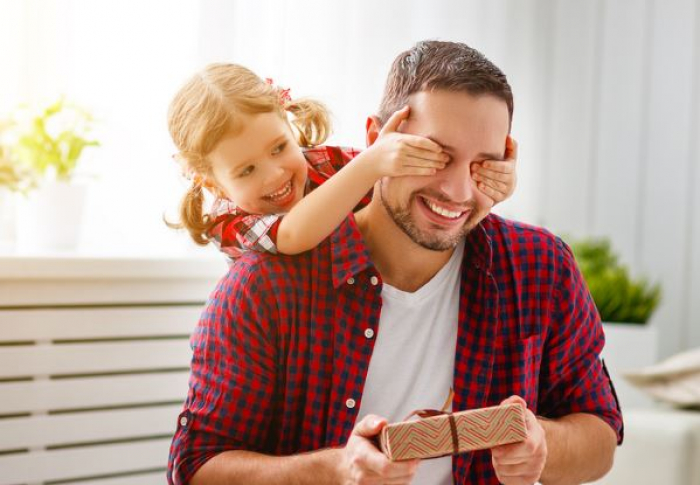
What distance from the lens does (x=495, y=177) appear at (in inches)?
50.9

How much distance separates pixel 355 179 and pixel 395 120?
0.38ft

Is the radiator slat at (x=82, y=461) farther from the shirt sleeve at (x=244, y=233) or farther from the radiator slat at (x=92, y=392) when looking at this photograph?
the shirt sleeve at (x=244, y=233)

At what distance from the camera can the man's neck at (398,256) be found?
142 cm

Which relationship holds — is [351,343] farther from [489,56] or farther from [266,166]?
[489,56]

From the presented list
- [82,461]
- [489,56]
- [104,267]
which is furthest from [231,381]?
[489,56]

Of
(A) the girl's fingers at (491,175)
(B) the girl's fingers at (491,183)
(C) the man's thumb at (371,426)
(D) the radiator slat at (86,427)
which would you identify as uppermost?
(A) the girl's fingers at (491,175)

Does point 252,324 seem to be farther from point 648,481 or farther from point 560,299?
point 648,481

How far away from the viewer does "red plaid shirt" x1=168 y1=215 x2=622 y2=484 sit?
1.33m

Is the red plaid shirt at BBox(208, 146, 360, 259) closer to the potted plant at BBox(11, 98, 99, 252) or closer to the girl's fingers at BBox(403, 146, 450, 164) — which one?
the girl's fingers at BBox(403, 146, 450, 164)

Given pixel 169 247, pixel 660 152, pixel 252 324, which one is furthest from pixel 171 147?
pixel 660 152

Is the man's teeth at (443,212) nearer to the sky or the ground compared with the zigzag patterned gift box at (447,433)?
nearer to the sky

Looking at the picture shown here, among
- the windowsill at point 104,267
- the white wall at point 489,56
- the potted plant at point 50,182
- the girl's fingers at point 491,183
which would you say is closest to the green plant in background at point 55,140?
the potted plant at point 50,182

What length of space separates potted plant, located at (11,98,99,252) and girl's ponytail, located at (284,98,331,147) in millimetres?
765

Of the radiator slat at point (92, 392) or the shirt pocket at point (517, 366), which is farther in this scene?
the radiator slat at point (92, 392)
